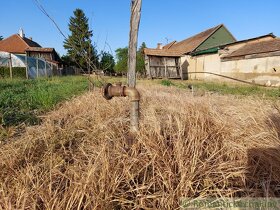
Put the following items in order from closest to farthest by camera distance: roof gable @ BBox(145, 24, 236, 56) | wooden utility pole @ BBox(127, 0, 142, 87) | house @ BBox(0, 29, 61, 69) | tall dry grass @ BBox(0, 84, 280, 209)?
tall dry grass @ BBox(0, 84, 280, 209), wooden utility pole @ BBox(127, 0, 142, 87), roof gable @ BBox(145, 24, 236, 56), house @ BBox(0, 29, 61, 69)

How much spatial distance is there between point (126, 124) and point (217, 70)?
766 inches

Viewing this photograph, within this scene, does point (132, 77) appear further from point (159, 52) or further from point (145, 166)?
point (159, 52)

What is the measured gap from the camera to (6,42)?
34.9 m

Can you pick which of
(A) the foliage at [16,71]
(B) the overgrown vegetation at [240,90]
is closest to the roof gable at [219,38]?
(B) the overgrown vegetation at [240,90]

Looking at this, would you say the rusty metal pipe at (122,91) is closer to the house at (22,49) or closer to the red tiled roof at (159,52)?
the red tiled roof at (159,52)

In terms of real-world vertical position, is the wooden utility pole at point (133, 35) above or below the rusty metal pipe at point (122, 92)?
above

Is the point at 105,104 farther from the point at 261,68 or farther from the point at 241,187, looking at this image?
the point at 261,68

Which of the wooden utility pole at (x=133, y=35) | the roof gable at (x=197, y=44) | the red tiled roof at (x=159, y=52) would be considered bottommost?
the wooden utility pole at (x=133, y=35)

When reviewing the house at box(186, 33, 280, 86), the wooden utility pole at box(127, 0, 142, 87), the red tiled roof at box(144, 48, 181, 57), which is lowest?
the wooden utility pole at box(127, 0, 142, 87)

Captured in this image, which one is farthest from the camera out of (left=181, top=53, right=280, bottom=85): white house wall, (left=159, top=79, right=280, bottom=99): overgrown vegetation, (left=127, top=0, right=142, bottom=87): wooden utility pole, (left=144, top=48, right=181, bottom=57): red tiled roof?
(left=144, top=48, right=181, bottom=57): red tiled roof

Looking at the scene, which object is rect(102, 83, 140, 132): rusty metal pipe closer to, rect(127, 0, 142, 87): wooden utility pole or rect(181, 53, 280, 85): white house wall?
rect(127, 0, 142, 87): wooden utility pole

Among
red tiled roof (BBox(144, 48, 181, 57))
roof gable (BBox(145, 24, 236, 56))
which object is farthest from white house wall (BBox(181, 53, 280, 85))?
red tiled roof (BBox(144, 48, 181, 57))

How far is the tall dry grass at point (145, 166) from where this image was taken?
4.23 feet

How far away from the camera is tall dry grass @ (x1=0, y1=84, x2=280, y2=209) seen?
4.23 ft
